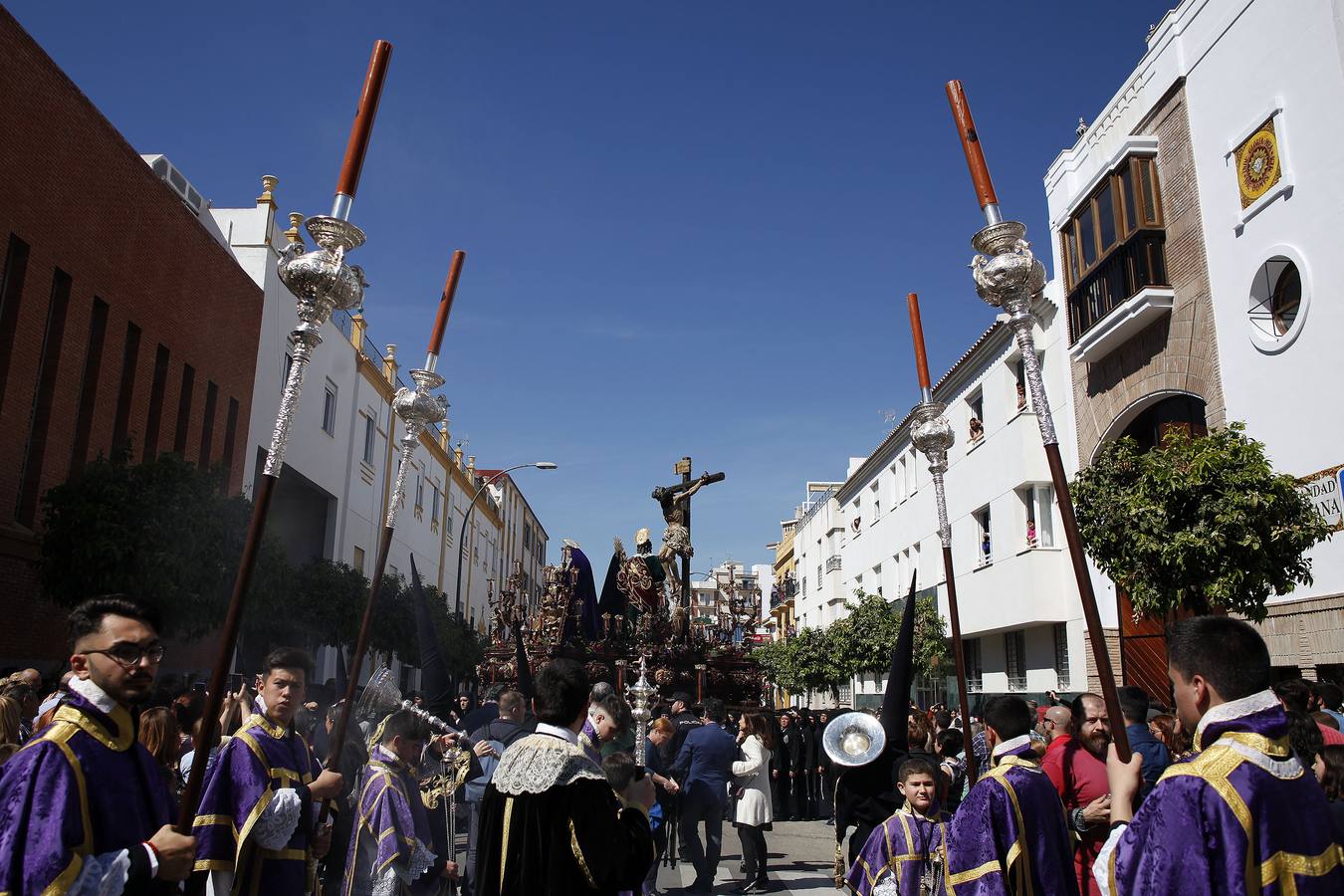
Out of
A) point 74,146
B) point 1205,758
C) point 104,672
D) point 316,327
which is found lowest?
point 1205,758

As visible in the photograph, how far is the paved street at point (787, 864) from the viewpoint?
9977 mm

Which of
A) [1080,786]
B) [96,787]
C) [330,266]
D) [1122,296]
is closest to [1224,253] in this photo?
[1122,296]

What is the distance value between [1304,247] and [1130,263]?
3.83 m

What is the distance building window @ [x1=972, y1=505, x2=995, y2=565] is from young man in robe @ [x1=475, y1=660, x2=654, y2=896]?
902 inches

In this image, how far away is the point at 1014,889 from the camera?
4.21 meters

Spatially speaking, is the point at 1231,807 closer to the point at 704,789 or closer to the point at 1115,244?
the point at 704,789

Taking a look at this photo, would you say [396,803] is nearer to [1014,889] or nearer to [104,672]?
[104,672]

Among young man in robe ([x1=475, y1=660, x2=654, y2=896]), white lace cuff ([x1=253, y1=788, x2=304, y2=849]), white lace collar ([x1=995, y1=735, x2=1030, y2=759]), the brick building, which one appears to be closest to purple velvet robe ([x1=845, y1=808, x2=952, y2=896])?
white lace collar ([x1=995, y1=735, x2=1030, y2=759])

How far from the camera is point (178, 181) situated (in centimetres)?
2317

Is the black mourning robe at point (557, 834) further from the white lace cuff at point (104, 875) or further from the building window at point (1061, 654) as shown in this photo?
the building window at point (1061, 654)

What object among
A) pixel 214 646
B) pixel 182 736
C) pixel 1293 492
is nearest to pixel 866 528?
pixel 214 646

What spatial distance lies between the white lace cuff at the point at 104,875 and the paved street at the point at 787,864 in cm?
755

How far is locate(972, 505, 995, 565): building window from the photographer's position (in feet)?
83.4

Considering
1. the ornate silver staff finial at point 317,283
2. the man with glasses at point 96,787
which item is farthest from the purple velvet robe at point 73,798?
the ornate silver staff finial at point 317,283
